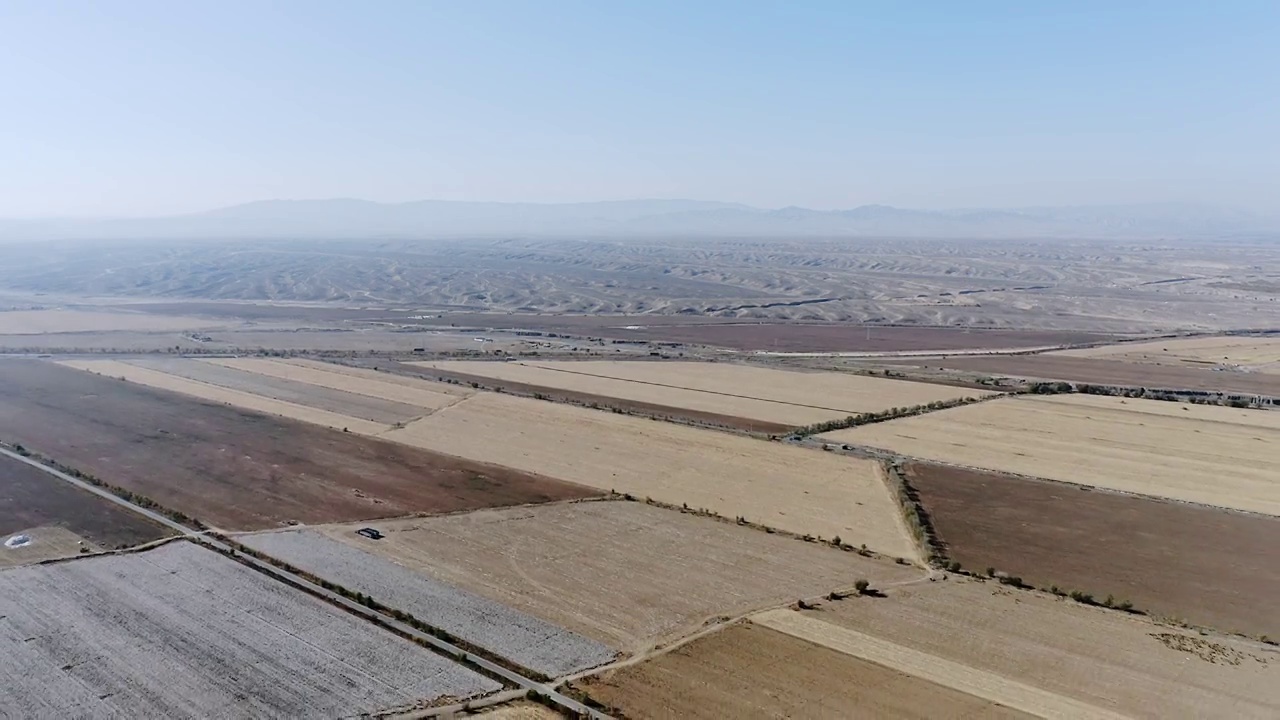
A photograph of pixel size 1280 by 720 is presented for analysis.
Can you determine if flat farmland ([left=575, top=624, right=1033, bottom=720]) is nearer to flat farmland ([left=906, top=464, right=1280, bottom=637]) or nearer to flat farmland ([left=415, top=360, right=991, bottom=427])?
flat farmland ([left=906, top=464, right=1280, bottom=637])

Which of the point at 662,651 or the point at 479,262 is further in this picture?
the point at 479,262

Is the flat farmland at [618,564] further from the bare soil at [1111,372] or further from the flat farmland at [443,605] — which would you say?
the bare soil at [1111,372]

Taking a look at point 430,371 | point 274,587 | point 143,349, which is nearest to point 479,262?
point 143,349

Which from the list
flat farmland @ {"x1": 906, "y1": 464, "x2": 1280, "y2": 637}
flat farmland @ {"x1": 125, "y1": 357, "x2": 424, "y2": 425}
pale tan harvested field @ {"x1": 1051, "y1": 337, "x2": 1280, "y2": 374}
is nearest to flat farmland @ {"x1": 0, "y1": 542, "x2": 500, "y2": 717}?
flat farmland @ {"x1": 906, "y1": 464, "x2": 1280, "y2": 637}

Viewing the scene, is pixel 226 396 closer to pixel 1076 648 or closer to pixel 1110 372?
pixel 1076 648

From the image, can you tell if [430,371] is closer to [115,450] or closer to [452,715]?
[115,450]

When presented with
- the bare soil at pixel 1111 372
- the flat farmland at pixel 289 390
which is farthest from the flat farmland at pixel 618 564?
the bare soil at pixel 1111 372
